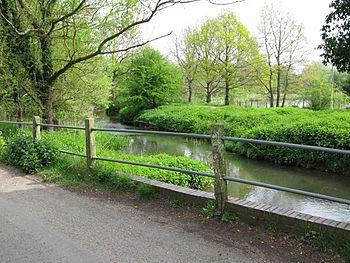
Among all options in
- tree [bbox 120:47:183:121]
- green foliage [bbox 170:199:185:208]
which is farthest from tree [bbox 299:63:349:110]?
green foliage [bbox 170:199:185:208]

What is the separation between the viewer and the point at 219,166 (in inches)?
171

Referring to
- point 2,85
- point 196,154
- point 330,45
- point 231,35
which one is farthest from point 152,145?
point 231,35

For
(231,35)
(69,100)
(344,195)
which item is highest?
(231,35)

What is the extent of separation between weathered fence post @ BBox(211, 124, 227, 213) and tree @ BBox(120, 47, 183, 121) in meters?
25.4

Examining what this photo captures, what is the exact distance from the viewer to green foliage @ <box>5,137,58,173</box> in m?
6.84

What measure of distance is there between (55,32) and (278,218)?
34.0 feet

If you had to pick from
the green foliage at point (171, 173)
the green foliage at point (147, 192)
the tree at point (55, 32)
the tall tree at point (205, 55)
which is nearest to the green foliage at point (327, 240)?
the green foliage at point (147, 192)

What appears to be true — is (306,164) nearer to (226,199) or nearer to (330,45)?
(330,45)

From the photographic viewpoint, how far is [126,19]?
9.79 meters

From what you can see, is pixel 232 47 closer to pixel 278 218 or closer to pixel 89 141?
pixel 89 141

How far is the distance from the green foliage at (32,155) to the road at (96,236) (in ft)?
5.25

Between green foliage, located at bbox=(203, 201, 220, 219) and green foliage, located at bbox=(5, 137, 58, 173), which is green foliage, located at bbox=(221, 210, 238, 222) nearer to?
green foliage, located at bbox=(203, 201, 220, 219)

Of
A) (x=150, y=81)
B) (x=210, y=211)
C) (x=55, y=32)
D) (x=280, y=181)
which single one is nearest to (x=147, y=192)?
(x=210, y=211)

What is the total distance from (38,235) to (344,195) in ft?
26.2
